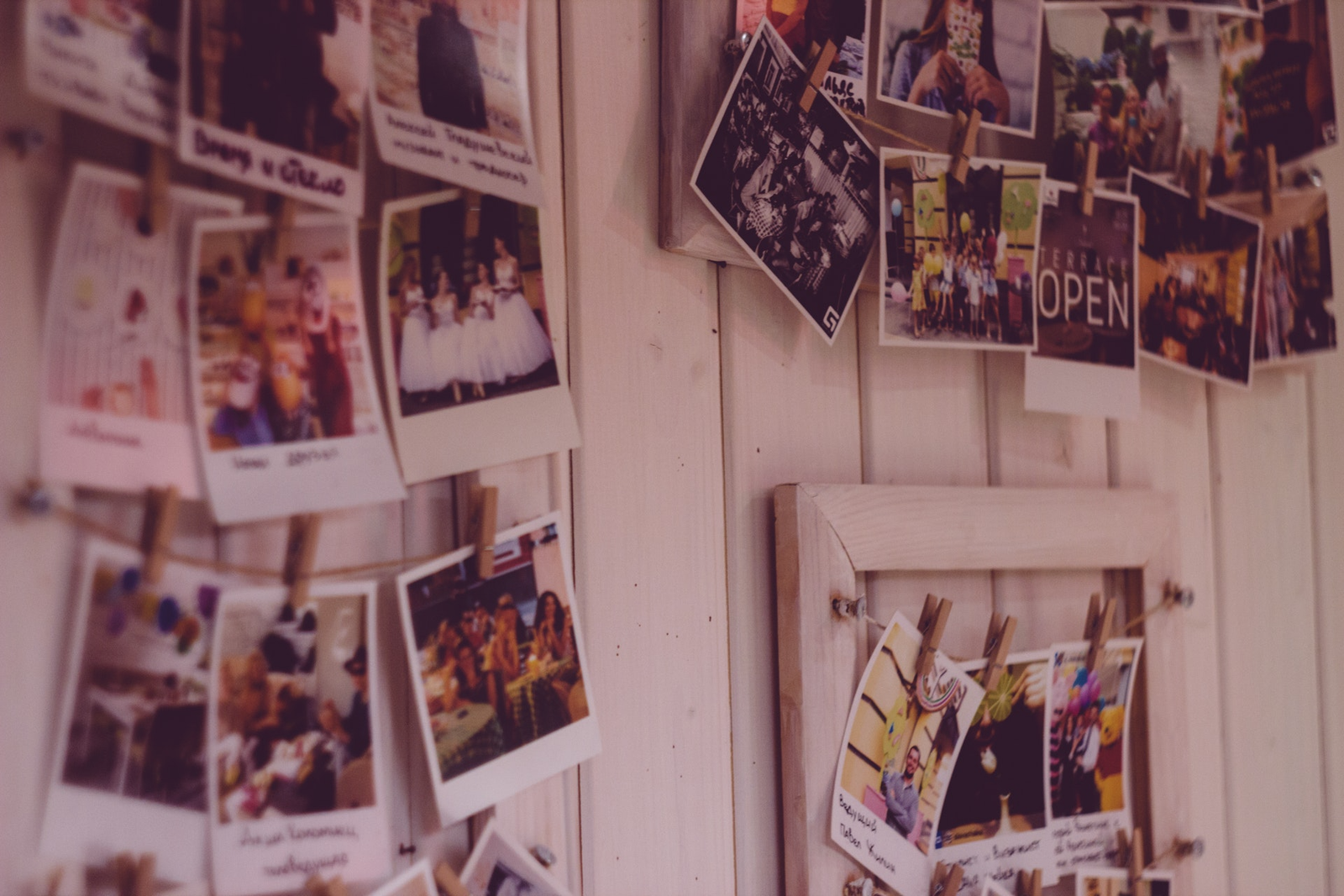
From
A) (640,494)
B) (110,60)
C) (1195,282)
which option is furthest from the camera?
(1195,282)

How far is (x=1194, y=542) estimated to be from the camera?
1.11 meters

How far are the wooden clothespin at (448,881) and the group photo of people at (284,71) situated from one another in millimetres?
419

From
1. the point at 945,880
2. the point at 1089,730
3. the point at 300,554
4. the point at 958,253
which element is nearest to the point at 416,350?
the point at 300,554

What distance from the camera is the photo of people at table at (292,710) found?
22.3 inches

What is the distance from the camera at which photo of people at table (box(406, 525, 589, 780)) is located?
635 millimetres

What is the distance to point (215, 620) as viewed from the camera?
0.56 metres

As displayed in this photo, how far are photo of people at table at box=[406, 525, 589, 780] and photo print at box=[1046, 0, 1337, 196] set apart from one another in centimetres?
66

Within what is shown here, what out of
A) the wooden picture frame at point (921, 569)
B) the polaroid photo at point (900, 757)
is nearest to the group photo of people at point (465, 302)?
the wooden picture frame at point (921, 569)

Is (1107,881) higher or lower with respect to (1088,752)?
lower

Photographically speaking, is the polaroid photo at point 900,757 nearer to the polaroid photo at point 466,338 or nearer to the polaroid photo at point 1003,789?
the polaroid photo at point 1003,789

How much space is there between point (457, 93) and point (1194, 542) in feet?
2.89

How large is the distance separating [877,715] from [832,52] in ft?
1.70

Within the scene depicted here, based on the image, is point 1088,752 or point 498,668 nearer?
point 498,668

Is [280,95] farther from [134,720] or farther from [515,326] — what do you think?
[134,720]
